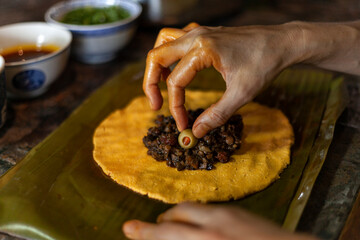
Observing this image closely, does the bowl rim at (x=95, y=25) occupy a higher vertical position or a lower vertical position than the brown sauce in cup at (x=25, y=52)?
higher

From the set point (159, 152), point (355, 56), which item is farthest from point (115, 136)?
point (355, 56)

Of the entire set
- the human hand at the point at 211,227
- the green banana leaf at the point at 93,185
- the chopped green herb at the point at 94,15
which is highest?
the human hand at the point at 211,227

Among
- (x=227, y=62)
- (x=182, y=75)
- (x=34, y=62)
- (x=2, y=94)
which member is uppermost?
(x=227, y=62)

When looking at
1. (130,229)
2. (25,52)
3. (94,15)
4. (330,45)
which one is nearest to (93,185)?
(130,229)

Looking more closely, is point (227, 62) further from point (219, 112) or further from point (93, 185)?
point (93, 185)

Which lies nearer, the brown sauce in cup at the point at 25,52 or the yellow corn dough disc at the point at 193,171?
the yellow corn dough disc at the point at 193,171

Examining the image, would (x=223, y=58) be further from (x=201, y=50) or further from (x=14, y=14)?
(x=14, y=14)

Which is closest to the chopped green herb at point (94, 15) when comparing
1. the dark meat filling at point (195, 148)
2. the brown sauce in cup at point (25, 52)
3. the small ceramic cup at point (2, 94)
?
A: the brown sauce in cup at point (25, 52)

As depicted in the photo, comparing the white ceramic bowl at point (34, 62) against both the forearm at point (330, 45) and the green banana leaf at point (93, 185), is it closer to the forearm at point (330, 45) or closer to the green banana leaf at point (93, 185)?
the green banana leaf at point (93, 185)

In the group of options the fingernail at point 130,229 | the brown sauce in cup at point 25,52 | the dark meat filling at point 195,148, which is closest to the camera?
the fingernail at point 130,229
